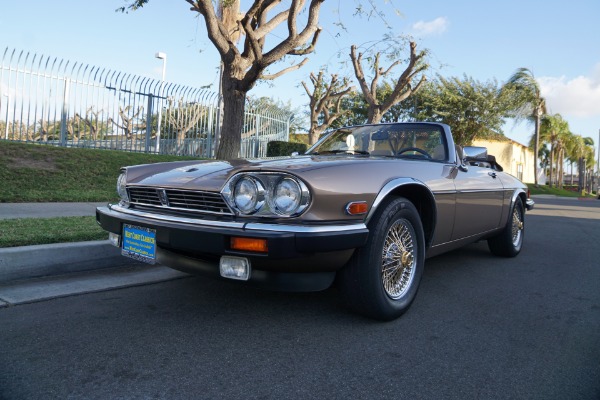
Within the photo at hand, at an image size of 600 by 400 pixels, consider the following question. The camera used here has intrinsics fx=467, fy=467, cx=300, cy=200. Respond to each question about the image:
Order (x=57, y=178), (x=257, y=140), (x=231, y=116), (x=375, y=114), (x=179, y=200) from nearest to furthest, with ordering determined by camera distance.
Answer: (x=179, y=200)
(x=57, y=178)
(x=231, y=116)
(x=257, y=140)
(x=375, y=114)

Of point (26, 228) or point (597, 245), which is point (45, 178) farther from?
point (597, 245)

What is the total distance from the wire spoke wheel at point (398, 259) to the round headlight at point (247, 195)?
2.80ft

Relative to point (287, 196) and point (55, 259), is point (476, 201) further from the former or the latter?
point (55, 259)

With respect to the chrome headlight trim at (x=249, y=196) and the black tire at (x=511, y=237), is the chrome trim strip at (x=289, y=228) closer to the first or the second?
the chrome headlight trim at (x=249, y=196)

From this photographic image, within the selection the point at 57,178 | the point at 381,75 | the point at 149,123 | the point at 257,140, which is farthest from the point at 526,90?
the point at 57,178

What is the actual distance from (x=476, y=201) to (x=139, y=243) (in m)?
2.75

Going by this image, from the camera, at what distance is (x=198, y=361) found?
2.24 m

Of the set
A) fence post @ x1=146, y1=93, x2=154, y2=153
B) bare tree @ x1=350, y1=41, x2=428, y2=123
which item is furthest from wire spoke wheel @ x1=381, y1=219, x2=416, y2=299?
bare tree @ x1=350, y1=41, x2=428, y2=123

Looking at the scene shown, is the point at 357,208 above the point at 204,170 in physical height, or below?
below

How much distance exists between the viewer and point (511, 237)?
16.5 ft

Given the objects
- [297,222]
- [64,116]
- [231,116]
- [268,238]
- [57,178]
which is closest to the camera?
[268,238]

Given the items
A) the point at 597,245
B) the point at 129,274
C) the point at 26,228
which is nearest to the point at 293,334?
the point at 129,274

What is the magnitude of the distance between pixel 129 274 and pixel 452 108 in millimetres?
29123

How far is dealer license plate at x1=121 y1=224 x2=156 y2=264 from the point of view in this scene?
8.94ft
